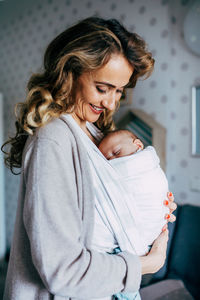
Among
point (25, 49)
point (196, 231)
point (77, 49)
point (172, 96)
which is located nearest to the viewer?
point (77, 49)

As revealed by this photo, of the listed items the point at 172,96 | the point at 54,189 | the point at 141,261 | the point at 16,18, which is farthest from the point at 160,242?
the point at 16,18

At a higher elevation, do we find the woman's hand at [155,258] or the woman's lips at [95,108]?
the woman's lips at [95,108]

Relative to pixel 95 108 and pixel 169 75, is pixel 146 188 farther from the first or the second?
pixel 169 75

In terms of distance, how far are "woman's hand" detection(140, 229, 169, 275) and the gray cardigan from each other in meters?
0.06

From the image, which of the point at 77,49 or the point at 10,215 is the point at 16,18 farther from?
the point at 77,49

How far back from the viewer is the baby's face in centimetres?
99

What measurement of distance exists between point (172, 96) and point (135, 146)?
3.37 ft

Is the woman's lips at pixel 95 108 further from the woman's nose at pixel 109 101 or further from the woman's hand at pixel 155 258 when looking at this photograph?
the woman's hand at pixel 155 258

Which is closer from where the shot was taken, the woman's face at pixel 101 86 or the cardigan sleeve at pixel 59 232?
the cardigan sleeve at pixel 59 232

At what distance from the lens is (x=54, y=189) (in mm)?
588

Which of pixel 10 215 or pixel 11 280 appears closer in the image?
pixel 11 280

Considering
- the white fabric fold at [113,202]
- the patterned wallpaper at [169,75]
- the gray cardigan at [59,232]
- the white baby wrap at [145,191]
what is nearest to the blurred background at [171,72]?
the patterned wallpaper at [169,75]

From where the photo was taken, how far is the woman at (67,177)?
1.92 ft

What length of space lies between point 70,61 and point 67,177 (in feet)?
1.15
